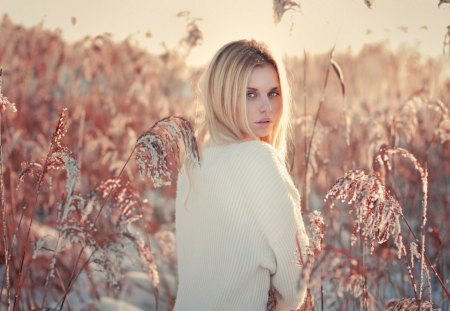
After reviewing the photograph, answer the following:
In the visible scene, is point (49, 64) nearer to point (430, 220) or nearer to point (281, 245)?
point (430, 220)

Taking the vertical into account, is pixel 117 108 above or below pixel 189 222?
above

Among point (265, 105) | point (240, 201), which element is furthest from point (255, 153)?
point (265, 105)

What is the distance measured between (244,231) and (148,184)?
252 centimetres

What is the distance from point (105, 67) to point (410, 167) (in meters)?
2.58

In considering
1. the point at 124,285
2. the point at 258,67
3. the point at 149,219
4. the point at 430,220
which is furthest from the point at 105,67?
the point at 258,67

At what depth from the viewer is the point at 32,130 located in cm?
416

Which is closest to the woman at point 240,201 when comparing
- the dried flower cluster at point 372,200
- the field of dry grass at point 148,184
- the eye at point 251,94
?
the eye at point 251,94

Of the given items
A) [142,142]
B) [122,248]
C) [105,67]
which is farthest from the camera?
[105,67]

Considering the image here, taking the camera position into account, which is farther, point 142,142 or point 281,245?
point 281,245

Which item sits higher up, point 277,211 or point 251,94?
point 251,94

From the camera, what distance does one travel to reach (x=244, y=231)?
1.76m

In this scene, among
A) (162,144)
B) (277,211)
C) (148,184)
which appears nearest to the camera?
(162,144)

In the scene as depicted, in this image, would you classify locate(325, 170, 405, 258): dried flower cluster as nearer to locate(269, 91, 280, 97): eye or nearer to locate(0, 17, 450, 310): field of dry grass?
locate(0, 17, 450, 310): field of dry grass

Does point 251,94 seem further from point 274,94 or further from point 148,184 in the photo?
point 148,184
